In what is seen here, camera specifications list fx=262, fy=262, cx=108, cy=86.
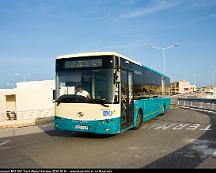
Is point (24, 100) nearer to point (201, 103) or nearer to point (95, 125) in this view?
point (201, 103)

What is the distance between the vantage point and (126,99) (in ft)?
37.1

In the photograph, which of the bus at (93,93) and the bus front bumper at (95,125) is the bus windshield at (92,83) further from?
the bus front bumper at (95,125)

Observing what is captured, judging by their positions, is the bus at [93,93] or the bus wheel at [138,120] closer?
the bus at [93,93]

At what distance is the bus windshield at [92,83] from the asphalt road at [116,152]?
1.82 m

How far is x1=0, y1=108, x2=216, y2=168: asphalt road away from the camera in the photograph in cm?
689

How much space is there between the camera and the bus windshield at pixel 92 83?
996cm

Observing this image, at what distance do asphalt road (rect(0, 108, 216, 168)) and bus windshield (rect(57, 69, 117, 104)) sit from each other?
1.82 metres

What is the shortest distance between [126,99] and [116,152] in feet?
11.3

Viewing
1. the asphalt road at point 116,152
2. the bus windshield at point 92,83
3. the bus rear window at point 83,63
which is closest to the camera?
the asphalt road at point 116,152

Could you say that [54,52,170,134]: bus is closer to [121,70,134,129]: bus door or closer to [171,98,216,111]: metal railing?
[121,70,134,129]: bus door

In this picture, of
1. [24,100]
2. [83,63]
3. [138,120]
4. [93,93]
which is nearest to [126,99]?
[93,93]

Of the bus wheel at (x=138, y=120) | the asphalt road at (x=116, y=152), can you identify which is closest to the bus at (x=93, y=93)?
the asphalt road at (x=116, y=152)

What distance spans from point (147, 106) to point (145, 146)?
640 centimetres

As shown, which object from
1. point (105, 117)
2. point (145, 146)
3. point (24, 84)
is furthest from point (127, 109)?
point (24, 84)
